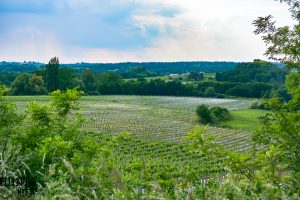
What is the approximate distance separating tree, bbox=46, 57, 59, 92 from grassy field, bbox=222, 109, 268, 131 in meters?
57.2

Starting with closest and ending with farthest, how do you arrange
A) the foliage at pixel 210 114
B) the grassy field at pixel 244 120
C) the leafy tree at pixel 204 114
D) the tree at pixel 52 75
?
the grassy field at pixel 244 120
the leafy tree at pixel 204 114
the foliage at pixel 210 114
the tree at pixel 52 75

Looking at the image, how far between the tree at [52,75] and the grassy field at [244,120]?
188ft

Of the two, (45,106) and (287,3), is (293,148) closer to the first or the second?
(287,3)

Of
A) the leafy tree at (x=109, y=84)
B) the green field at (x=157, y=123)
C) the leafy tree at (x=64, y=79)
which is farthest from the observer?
the leafy tree at (x=109, y=84)

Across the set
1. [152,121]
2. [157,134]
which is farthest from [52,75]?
[157,134]

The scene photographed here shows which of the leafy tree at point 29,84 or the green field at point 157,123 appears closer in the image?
the green field at point 157,123

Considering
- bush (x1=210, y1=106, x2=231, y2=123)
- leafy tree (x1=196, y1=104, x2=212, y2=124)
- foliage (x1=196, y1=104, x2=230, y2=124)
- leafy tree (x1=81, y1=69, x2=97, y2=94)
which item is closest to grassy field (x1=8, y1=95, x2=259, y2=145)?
leafy tree (x1=196, y1=104, x2=212, y2=124)

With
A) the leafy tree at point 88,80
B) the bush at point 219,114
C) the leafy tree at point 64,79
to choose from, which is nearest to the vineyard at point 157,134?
the bush at point 219,114

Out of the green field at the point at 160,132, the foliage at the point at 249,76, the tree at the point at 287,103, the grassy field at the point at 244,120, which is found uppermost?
the tree at the point at 287,103

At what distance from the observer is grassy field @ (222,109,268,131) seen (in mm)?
79312

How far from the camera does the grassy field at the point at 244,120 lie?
79.3 meters

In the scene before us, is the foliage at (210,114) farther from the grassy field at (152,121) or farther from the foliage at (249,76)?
the foliage at (249,76)

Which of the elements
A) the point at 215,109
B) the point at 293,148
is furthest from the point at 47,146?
the point at 215,109

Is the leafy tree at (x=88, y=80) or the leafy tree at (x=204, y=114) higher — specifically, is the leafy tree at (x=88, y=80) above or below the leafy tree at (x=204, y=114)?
above
